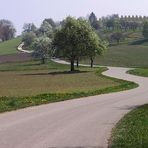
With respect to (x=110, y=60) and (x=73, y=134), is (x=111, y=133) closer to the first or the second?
(x=73, y=134)

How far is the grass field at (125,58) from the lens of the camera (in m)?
122

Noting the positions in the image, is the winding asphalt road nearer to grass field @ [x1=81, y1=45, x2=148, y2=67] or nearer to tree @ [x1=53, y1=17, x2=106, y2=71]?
tree @ [x1=53, y1=17, x2=106, y2=71]

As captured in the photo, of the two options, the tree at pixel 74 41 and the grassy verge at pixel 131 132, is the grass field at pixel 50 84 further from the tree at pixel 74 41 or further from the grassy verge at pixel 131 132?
the tree at pixel 74 41

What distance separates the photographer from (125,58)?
134625 millimetres

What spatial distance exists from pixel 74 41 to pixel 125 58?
46.6 meters

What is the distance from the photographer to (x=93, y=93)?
36.4 meters

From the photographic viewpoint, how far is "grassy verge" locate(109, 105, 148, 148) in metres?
14.5

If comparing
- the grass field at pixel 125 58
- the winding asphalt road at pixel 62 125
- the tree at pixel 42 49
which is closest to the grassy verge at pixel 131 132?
the winding asphalt road at pixel 62 125

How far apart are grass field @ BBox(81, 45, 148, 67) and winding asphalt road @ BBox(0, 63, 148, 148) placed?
9207 centimetres

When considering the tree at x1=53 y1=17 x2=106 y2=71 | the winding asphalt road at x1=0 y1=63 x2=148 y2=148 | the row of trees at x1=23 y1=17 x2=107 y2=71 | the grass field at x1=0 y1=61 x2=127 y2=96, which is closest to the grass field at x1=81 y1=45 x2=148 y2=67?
the row of trees at x1=23 y1=17 x2=107 y2=71

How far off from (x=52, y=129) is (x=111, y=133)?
2117 millimetres

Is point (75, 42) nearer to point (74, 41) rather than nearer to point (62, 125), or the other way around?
point (74, 41)

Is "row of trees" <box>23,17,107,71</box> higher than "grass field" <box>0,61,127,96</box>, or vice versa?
"row of trees" <box>23,17,107,71</box>

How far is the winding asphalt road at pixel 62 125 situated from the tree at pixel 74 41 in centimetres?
6079
